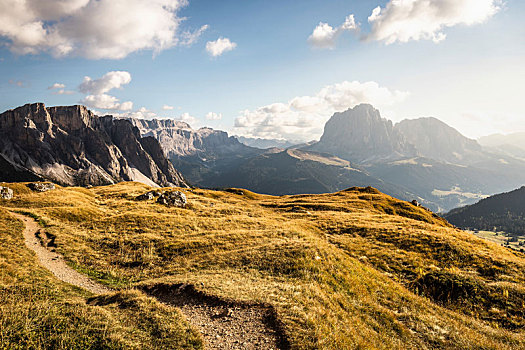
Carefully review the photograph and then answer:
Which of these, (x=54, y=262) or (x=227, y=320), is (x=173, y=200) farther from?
(x=227, y=320)

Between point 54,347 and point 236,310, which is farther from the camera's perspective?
point 236,310

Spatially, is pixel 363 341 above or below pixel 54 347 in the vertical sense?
below

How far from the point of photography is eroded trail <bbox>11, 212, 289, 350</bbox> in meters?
12.0

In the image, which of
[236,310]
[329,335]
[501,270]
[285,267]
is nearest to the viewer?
[329,335]

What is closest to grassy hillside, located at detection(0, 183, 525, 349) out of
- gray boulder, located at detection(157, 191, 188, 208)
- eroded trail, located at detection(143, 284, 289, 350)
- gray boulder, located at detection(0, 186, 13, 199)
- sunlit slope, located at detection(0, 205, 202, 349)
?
sunlit slope, located at detection(0, 205, 202, 349)

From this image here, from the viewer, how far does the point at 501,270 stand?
80.9 feet

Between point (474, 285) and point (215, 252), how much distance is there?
24.7 m

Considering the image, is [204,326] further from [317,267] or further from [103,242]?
[103,242]

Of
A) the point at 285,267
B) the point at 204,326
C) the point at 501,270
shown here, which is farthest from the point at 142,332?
the point at 501,270

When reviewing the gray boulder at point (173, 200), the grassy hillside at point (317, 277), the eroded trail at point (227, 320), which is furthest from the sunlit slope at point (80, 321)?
the gray boulder at point (173, 200)

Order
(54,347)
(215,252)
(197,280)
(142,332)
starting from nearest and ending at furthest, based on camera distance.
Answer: (54,347) → (142,332) → (197,280) → (215,252)

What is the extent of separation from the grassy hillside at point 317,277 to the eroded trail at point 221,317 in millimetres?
708

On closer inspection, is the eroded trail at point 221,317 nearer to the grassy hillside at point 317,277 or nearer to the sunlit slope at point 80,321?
the grassy hillside at point 317,277

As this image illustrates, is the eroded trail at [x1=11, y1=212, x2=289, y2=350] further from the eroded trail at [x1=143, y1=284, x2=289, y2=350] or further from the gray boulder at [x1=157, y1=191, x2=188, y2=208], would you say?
the gray boulder at [x1=157, y1=191, x2=188, y2=208]
